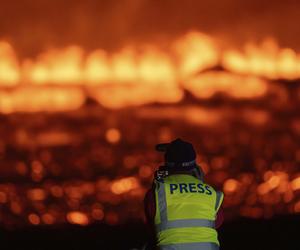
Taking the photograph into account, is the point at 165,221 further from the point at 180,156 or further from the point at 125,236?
the point at 125,236

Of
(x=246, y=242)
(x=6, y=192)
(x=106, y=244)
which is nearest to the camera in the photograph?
(x=246, y=242)

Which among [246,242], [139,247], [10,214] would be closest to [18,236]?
[10,214]

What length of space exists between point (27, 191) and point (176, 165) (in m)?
14.7

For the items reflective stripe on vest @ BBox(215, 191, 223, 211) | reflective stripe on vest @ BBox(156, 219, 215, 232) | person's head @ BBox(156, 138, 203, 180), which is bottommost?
reflective stripe on vest @ BBox(156, 219, 215, 232)

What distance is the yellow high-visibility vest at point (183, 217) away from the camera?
7.52m

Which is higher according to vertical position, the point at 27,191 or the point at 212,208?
the point at 27,191

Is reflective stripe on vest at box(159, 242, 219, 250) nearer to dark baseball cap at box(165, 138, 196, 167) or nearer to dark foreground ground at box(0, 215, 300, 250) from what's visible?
dark baseball cap at box(165, 138, 196, 167)

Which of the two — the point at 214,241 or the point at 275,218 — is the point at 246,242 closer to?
the point at 275,218

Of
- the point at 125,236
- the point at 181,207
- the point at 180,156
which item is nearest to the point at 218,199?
the point at 181,207

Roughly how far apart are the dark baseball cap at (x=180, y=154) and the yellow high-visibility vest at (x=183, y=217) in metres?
0.13

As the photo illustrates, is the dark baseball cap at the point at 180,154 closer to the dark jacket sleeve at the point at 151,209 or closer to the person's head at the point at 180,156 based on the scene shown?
the person's head at the point at 180,156

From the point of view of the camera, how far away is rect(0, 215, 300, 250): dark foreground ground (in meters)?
18.8

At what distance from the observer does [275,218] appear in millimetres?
20625

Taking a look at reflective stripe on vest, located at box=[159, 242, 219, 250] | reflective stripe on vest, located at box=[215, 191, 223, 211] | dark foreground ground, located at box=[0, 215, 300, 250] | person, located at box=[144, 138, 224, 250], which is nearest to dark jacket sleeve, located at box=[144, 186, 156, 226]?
person, located at box=[144, 138, 224, 250]
